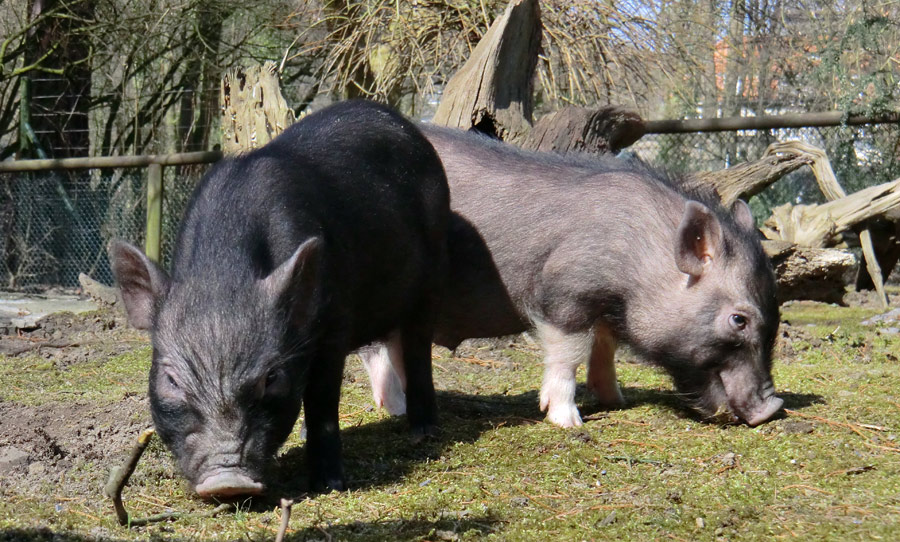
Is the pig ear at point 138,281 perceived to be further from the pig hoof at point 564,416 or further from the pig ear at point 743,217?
the pig ear at point 743,217

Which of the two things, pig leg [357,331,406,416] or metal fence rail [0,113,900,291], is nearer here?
pig leg [357,331,406,416]

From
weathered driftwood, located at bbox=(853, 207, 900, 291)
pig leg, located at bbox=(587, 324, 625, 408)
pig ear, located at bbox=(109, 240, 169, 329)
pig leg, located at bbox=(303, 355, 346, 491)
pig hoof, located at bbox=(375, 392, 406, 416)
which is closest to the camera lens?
pig ear, located at bbox=(109, 240, 169, 329)

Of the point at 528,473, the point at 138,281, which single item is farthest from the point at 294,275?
the point at 528,473

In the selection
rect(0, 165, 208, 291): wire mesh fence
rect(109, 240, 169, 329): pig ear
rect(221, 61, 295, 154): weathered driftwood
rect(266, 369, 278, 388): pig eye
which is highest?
rect(221, 61, 295, 154): weathered driftwood

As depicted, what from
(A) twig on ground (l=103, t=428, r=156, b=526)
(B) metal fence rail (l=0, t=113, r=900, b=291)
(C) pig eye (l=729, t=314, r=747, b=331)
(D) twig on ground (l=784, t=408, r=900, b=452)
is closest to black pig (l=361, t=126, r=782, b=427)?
(C) pig eye (l=729, t=314, r=747, b=331)

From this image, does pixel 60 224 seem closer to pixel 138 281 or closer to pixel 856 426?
pixel 138 281

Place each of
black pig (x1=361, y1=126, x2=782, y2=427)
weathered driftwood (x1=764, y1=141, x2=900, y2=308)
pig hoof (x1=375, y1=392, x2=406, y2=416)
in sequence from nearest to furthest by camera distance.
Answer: black pig (x1=361, y1=126, x2=782, y2=427), pig hoof (x1=375, y1=392, x2=406, y2=416), weathered driftwood (x1=764, y1=141, x2=900, y2=308)

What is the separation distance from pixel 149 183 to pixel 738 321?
7.05 m

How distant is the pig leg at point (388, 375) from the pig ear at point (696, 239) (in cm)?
150

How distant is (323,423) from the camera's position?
3.68 meters

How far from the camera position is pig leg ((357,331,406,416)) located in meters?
5.06

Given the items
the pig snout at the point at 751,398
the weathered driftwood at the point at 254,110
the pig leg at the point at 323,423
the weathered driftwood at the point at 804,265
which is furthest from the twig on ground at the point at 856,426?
the weathered driftwood at the point at 254,110

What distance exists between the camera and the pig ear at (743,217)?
490 centimetres

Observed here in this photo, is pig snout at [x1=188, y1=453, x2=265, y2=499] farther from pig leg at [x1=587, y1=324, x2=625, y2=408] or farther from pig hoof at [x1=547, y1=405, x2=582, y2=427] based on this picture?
pig leg at [x1=587, y1=324, x2=625, y2=408]
